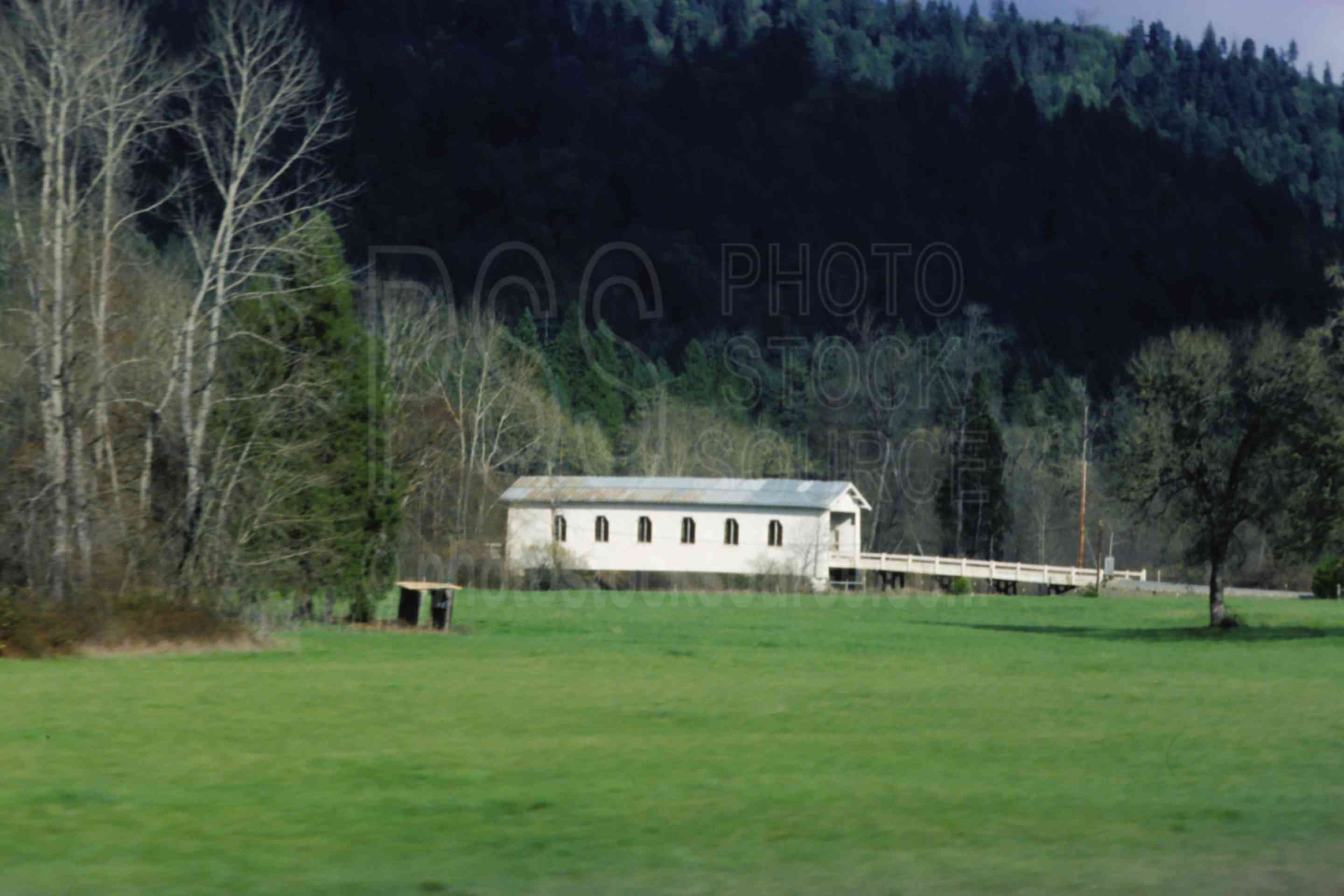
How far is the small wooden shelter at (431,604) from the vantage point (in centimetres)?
3569

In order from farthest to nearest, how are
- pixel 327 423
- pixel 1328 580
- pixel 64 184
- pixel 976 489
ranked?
pixel 976 489 < pixel 1328 580 < pixel 327 423 < pixel 64 184

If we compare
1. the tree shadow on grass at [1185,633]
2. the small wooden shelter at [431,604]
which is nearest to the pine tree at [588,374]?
the tree shadow on grass at [1185,633]

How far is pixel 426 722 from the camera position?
1489 cm

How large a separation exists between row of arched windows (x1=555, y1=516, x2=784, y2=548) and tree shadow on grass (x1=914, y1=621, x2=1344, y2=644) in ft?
87.1

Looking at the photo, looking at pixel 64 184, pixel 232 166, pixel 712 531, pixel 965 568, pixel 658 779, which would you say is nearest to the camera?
pixel 658 779

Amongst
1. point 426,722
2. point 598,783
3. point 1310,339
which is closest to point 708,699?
point 426,722

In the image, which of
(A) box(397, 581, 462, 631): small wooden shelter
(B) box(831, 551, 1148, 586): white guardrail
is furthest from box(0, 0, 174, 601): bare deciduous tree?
(B) box(831, 551, 1148, 586): white guardrail

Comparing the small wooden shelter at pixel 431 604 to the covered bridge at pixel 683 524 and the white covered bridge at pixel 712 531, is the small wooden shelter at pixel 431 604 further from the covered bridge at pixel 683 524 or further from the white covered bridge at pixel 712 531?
the covered bridge at pixel 683 524

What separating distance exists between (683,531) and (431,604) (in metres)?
34.3

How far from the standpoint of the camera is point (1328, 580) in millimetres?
64750

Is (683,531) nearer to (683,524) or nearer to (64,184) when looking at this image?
(683,524)

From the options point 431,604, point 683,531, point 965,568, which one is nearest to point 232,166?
point 431,604

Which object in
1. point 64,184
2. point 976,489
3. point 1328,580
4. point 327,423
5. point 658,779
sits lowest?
point 658,779

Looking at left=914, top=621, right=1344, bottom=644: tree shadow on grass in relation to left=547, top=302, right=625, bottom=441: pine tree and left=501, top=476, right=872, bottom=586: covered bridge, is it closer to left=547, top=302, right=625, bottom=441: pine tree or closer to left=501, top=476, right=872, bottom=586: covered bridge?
left=501, top=476, right=872, bottom=586: covered bridge
